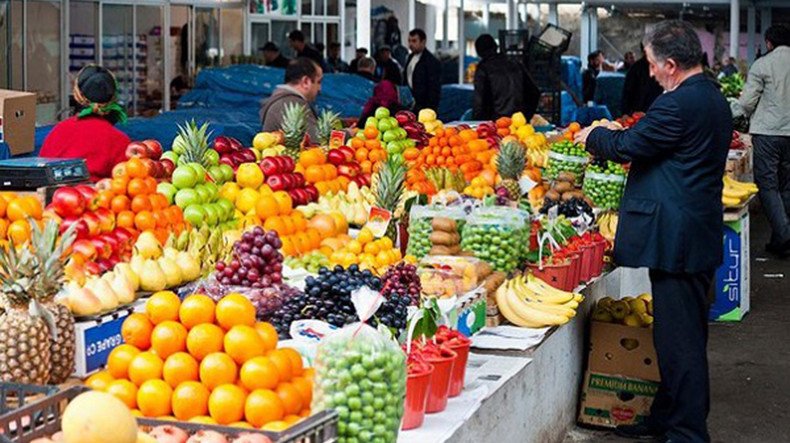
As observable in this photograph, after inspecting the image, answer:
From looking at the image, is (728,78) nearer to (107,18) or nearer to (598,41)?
(107,18)

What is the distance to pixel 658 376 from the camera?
21.4ft

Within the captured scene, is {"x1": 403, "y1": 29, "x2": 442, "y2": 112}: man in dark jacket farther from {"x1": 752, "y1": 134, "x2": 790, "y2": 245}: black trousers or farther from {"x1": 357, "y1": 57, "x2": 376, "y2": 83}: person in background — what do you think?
{"x1": 752, "y1": 134, "x2": 790, "y2": 245}: black trousers

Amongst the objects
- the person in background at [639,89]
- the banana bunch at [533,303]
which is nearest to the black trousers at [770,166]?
the person in background at [639,89]

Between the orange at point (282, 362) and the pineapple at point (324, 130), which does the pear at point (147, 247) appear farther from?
the pineapple at point (324, 130)

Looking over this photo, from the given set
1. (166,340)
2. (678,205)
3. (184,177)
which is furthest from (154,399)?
(678,205)

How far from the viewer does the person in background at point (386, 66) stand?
61.4ft

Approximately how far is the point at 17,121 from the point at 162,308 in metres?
5.94

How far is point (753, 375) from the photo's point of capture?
7.82 metres

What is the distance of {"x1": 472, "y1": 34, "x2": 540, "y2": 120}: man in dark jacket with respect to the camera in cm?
1292

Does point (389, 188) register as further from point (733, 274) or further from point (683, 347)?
point (733, 274)

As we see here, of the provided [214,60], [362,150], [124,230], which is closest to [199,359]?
[124,230]

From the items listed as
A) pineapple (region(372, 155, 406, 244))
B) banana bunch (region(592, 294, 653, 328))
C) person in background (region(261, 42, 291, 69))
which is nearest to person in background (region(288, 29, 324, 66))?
person in background (region(261, 42, 291, 69))

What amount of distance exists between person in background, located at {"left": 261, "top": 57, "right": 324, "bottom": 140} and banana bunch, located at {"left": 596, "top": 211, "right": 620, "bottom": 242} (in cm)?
201

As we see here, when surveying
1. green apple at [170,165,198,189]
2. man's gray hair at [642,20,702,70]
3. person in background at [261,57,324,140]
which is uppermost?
man's gray hair at [642,20,702,70]
